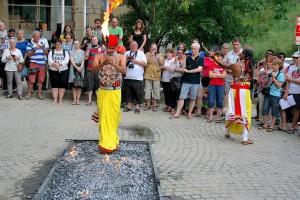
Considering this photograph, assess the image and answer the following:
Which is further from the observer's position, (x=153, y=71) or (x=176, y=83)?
(x=153, y=71)

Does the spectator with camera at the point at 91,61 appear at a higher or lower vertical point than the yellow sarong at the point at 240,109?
higher

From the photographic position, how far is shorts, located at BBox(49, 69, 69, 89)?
1231cm

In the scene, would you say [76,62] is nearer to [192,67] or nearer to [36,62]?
[36,62]

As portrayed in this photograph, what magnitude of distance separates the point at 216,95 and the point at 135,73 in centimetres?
237

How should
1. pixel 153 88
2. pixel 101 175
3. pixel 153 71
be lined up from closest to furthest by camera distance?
pixel 101 175 < pixel 153 71 < pixel 153 88

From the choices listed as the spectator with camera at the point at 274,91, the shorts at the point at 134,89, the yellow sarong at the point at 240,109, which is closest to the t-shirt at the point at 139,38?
the shorts at the point at 134,89

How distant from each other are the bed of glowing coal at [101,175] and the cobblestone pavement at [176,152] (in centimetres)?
29

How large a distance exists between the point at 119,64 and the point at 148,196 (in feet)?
9.86

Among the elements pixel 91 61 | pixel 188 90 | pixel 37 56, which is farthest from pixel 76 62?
pixel 188 90

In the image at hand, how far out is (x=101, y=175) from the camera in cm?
626

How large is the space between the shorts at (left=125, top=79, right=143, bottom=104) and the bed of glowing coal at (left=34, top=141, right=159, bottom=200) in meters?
3.98

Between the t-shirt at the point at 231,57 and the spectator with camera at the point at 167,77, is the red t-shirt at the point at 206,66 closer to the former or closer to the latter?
the t-shirt at the point at 231,57

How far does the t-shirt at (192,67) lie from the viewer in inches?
437

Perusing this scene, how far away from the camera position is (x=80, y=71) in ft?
40.2
